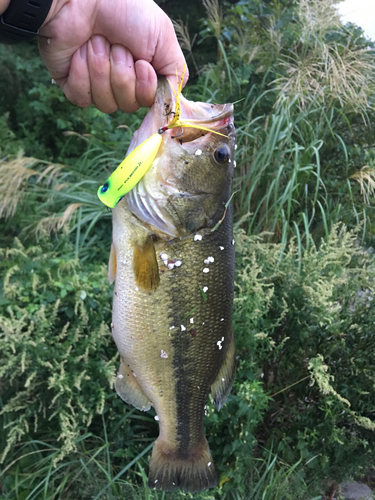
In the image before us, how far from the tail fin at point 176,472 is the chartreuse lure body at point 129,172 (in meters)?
1.09

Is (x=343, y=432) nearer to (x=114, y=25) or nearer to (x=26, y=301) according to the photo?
(x=26, y=301)

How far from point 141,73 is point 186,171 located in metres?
0.40

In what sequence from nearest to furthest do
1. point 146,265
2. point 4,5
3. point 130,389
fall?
point 4,5, point 146,265, point 130,389

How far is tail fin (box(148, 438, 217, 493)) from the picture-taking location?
60.9 inches

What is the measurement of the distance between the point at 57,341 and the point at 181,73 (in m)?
1.66

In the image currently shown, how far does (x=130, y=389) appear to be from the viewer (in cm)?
151

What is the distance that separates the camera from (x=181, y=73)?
1390 millimetres

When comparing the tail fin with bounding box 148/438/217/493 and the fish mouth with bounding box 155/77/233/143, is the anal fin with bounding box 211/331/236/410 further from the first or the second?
the fish mouth with bounding box 155/77/233/143

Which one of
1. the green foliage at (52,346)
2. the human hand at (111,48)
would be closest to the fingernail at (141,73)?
the human hand at (111,48)

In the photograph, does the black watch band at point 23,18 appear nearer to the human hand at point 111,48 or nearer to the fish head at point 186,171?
the human hand at point 111,48

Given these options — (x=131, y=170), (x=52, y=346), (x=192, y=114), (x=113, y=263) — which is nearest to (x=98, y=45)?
(x=192, y=114)

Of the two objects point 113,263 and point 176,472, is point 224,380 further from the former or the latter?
point 113,263

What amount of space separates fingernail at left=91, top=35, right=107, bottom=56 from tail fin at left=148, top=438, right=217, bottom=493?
1.61 meters

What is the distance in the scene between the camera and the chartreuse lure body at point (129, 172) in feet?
3.80
